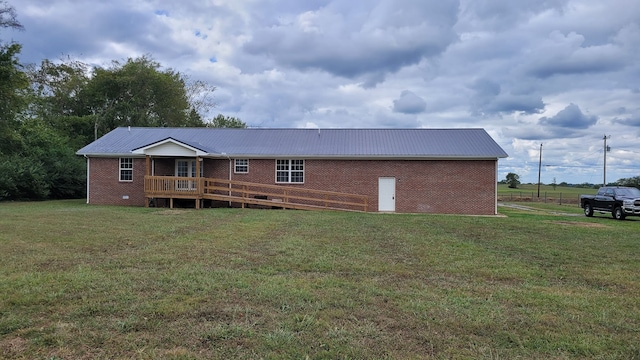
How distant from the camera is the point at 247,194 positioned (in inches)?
886

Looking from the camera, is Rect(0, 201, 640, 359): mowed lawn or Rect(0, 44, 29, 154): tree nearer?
Rect(0, 201, 640, 359): mowed lawn

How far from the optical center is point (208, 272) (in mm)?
6621

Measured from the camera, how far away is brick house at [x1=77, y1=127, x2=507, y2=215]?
72.0 feet

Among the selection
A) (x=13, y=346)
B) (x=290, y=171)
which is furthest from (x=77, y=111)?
(x=13, y=346)

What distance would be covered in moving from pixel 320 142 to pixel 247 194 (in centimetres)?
531

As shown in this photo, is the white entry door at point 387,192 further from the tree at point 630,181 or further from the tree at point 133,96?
the tree at point 630,181

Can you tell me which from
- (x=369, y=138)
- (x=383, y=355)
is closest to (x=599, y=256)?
(x=383, y=355)

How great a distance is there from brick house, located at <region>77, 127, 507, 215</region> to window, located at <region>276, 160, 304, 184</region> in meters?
0.05

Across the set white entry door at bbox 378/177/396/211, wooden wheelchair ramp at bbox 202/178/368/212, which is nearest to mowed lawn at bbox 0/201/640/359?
wooden wheelchair ramp at bbox 202/178/368/212

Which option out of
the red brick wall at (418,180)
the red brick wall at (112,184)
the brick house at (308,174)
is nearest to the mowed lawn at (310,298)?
the brick house at (308,174)

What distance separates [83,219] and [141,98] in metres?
32.4

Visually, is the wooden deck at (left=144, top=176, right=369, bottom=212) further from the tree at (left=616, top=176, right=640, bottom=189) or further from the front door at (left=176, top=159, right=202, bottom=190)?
the tree at (left=616, top=176, right=640, bottom=189)

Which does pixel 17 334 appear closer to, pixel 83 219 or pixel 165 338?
pixel 165 338

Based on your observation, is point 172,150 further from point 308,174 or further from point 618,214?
point 618,214
